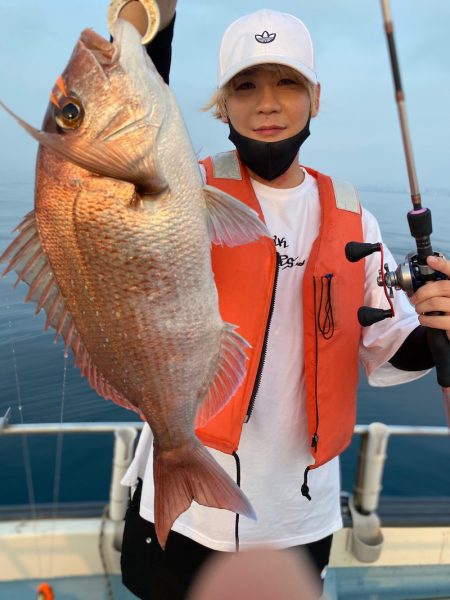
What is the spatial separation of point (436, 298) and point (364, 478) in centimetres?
174

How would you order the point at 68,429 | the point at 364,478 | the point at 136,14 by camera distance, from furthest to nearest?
the point at 364,478, the point at 68,429, the point at 136,14

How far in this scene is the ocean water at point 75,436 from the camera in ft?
14.6

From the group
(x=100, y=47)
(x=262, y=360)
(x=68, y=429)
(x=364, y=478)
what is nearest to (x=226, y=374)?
(x=262, y=360)

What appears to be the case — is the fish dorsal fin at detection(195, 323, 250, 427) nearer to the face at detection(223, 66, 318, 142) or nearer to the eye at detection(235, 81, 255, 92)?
the face at detection(223, 66, 318, 142)

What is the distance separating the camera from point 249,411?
1890mm

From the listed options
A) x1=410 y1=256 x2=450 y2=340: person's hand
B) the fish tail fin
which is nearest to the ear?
x1=410 y1=256 x2=450 y2=340: person's hand

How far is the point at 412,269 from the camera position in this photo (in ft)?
5.96

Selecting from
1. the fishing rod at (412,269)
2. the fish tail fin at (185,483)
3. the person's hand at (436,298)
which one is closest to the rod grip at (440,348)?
the fishing rod at (412,269)

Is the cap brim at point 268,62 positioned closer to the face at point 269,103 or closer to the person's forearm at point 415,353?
the face at point 269,103

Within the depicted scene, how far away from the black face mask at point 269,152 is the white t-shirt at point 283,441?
0.37 ft

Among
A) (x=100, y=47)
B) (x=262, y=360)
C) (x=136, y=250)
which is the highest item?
(x=100, y=47)

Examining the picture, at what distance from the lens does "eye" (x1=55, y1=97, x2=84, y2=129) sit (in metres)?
1.26

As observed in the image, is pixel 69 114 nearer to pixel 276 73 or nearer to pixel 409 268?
pixel 276 73

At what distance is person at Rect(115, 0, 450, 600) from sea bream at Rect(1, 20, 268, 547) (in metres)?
0.34
